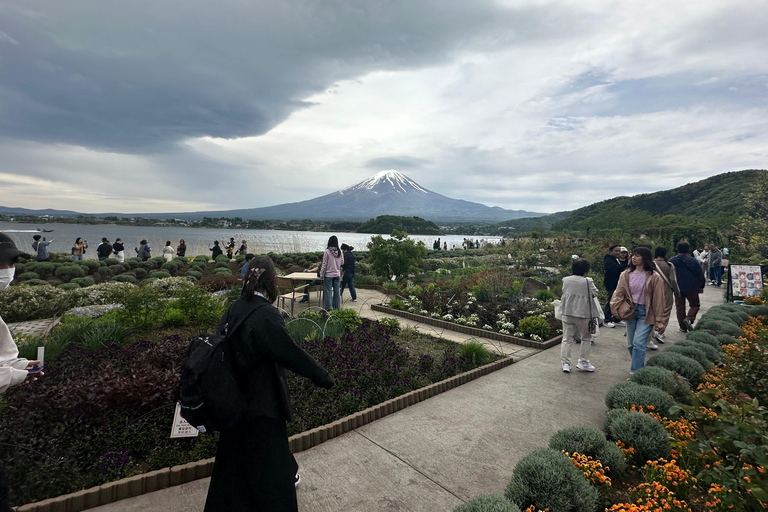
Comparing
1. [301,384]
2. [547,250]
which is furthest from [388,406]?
[547,250]

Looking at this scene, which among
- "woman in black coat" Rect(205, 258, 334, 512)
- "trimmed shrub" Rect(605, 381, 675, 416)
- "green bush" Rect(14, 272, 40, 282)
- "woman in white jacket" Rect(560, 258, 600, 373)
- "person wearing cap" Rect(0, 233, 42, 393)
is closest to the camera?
"person wearing cap" Rect(0, 233, 42, 393)

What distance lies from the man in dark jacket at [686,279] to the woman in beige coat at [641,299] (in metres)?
3.00

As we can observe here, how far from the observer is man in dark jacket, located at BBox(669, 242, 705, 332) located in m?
7.23

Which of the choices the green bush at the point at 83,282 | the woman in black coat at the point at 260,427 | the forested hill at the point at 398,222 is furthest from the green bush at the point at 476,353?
the forested hill at the point at 398,222

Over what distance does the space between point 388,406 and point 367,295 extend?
7837 millimetres

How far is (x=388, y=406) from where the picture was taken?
4.03 m

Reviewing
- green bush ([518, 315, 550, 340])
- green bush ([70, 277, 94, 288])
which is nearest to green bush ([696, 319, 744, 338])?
green bush ([518, 315, 550, 340])

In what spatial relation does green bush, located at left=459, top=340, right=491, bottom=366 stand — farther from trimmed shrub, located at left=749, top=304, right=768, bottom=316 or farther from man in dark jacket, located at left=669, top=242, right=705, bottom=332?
trimmed shrub, located at left=749, top=304, right=768, bottom=316

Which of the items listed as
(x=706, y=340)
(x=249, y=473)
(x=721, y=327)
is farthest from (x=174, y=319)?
(x=721, y=327)

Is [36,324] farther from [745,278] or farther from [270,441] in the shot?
[745,278]

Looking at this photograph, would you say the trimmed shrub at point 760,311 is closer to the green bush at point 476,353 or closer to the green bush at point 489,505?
the green bush at point 476,353

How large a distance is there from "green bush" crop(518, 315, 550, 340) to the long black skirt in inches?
239

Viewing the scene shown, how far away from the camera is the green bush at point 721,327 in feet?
20.4

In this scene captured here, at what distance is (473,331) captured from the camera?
7480 mm
